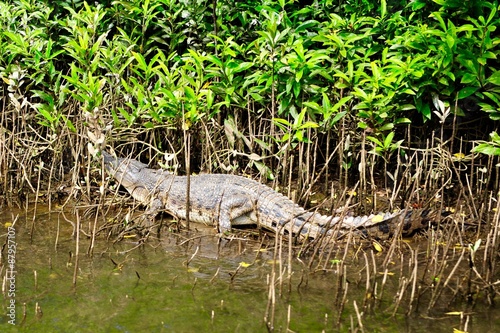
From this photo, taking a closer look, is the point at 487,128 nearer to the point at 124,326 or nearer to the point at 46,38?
the point at 124,326

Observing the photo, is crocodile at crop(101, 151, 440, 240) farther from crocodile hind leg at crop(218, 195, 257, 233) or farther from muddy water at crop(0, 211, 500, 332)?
muddy water at crop(0, 211, 500, 332)

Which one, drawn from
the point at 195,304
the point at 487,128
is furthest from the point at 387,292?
the point at 487,128

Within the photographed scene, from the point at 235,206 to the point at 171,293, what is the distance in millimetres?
1600

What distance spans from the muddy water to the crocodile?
374 millimetres

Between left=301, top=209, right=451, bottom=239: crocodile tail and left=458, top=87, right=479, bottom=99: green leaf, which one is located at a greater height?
left=458, top=87, right=479, bottom=99: green leaf

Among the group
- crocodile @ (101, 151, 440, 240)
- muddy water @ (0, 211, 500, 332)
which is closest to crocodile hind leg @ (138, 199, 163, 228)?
crocodile @ (101, 151, 440, 240)

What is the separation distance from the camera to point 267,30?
22.3ft

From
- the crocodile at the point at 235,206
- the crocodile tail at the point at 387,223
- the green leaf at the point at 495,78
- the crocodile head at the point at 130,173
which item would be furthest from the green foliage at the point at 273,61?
the crocodile tail at the point at 387,223

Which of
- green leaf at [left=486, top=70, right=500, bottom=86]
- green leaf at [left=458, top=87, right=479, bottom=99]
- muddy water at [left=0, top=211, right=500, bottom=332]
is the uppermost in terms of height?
green leaf at [left=486, top=70, right=500, bottom=86]

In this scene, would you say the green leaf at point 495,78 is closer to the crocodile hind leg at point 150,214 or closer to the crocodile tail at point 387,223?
the crocodile tail at point 387,223

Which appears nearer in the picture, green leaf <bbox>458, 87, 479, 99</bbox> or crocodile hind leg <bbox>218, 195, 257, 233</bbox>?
green leaf <bbox>458, 87, 479, 99</bbox>

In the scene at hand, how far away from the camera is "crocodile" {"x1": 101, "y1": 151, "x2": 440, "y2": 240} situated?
5.62 metres

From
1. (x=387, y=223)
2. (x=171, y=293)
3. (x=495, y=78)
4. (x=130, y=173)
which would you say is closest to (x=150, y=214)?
(x=130, y=173)

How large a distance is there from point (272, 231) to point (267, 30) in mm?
2005
